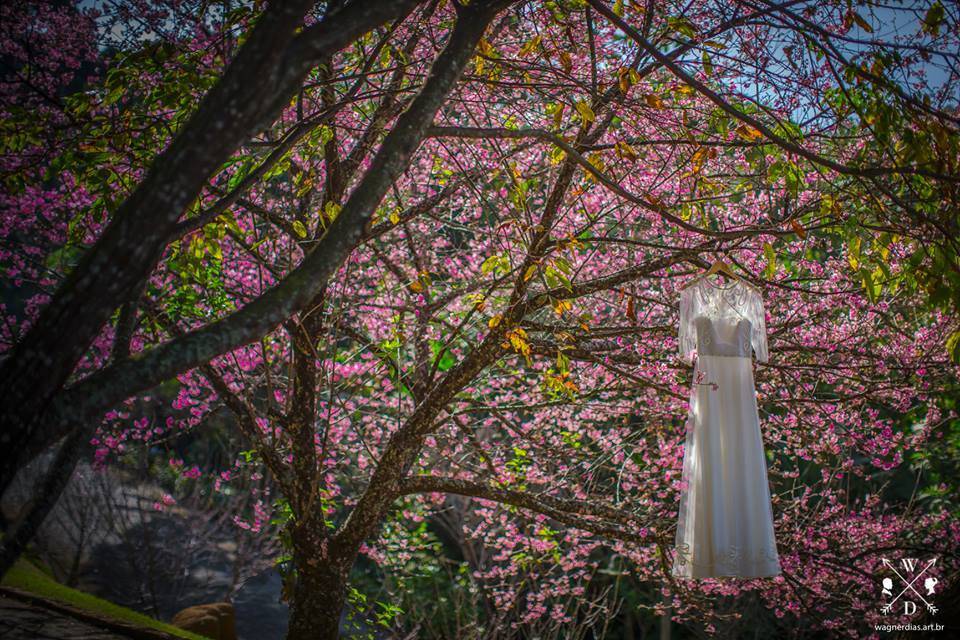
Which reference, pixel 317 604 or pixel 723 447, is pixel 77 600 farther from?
pixel 723 447

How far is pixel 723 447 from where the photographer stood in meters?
3.82

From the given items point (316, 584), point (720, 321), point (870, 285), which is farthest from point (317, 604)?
point (870, 285)

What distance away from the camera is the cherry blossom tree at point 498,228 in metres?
1.71

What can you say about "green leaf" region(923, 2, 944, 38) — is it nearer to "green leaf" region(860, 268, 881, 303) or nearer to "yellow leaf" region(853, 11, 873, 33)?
"yellow leaf" region(853, 11, 873, 33)

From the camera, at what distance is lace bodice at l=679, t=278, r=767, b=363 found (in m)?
3.97

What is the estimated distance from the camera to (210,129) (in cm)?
164

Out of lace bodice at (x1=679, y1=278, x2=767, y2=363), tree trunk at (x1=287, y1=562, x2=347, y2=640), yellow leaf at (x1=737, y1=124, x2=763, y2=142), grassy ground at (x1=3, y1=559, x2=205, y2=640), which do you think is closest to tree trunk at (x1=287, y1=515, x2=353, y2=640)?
tree trunk at (x1=287, y1=562, x2=347, y2=640)

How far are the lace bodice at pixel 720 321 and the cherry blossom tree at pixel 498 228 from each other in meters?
0.16

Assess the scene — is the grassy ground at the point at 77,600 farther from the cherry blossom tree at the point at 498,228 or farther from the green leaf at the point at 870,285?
the green leaf at the point at 870,285

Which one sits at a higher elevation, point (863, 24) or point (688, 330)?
point (863, 24)

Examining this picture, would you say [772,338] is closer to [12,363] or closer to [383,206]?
[383,206]

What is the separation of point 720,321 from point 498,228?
154cm

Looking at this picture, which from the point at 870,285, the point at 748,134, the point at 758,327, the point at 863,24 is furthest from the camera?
the point at 758,327

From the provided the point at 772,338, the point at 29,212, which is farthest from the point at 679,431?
the point at 29,212
